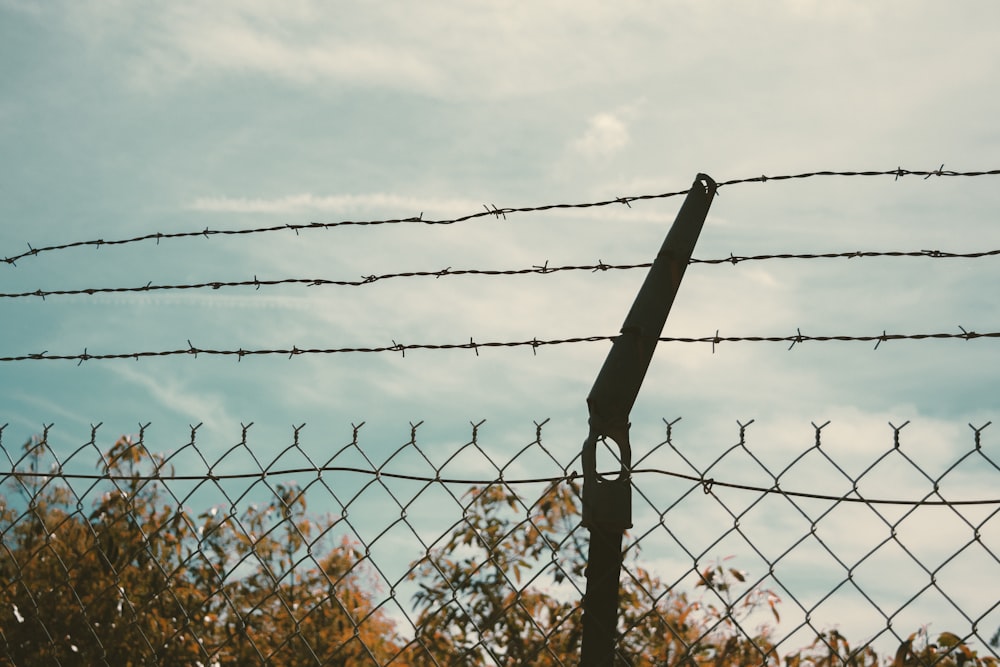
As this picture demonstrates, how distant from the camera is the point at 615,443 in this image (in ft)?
7.10

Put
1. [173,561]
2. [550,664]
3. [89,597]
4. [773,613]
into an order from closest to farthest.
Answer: [773,613] < [550,664] < [89,597] < [173,561]

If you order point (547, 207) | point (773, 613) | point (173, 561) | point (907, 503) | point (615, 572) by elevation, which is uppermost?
point (547, 207)

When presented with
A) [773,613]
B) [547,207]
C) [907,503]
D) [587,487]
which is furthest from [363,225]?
[773,613]

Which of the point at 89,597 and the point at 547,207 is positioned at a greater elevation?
the point at 547,207

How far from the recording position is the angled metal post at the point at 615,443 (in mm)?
2098

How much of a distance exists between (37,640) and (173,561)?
0.71 metres

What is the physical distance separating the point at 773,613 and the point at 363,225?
2.15 m

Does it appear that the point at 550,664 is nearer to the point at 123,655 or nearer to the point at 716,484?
the point at 123,655

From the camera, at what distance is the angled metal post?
82.6 inches

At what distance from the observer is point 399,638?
429cm

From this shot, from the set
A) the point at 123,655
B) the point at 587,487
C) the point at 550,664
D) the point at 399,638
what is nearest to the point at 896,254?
the point at 587,487

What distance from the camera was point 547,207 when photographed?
2729mm

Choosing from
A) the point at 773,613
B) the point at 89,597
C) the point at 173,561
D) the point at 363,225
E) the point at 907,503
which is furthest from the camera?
the point at 173,561

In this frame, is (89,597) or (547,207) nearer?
(547,207)
